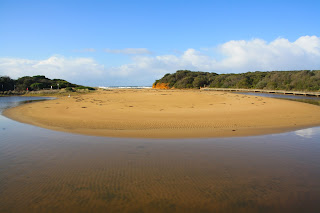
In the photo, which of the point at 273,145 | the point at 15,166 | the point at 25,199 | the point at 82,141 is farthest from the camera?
the point at 82,141

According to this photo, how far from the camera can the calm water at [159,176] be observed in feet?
12.9

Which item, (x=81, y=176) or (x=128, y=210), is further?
(x=81, y=176)

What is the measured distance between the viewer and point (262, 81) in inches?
2633

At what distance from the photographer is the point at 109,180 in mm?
4895

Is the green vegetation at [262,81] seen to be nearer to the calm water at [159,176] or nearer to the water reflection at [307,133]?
the water reflection at [307,133]

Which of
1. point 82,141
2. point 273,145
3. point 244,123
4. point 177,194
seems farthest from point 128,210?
point 244,123

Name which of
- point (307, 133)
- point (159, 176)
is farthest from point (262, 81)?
point (159, 176)

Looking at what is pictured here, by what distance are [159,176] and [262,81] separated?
70.1 m

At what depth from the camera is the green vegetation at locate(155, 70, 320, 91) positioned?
54.2m

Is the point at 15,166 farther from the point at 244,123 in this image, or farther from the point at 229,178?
the point at 244,123

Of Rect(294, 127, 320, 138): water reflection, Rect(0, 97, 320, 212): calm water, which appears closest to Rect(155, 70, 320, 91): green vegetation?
Rect(294, 127, 320, 138): water reflection

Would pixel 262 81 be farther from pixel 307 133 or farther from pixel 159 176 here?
pixel 159 176

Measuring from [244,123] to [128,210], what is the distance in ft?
32.8

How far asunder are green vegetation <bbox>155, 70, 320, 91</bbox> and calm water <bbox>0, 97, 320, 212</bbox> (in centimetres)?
5422
